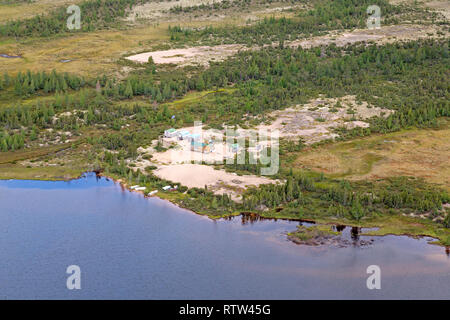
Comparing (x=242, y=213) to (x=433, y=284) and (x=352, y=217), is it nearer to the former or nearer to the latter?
(x=352, y=217)

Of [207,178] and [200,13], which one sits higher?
[200,13]

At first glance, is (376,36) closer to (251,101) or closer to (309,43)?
(309,43)

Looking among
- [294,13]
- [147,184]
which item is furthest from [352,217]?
[294,13]

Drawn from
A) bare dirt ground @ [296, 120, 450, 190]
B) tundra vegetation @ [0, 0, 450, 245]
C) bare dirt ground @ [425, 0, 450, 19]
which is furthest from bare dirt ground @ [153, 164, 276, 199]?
bare dirt ground @ [425, 0, 450, 19]

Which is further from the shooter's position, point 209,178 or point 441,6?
point 441,6

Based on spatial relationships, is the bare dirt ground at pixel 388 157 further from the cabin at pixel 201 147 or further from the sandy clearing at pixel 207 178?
the cabin at pixel 201 147

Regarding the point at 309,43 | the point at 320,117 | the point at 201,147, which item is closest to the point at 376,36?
the point at 309,43
